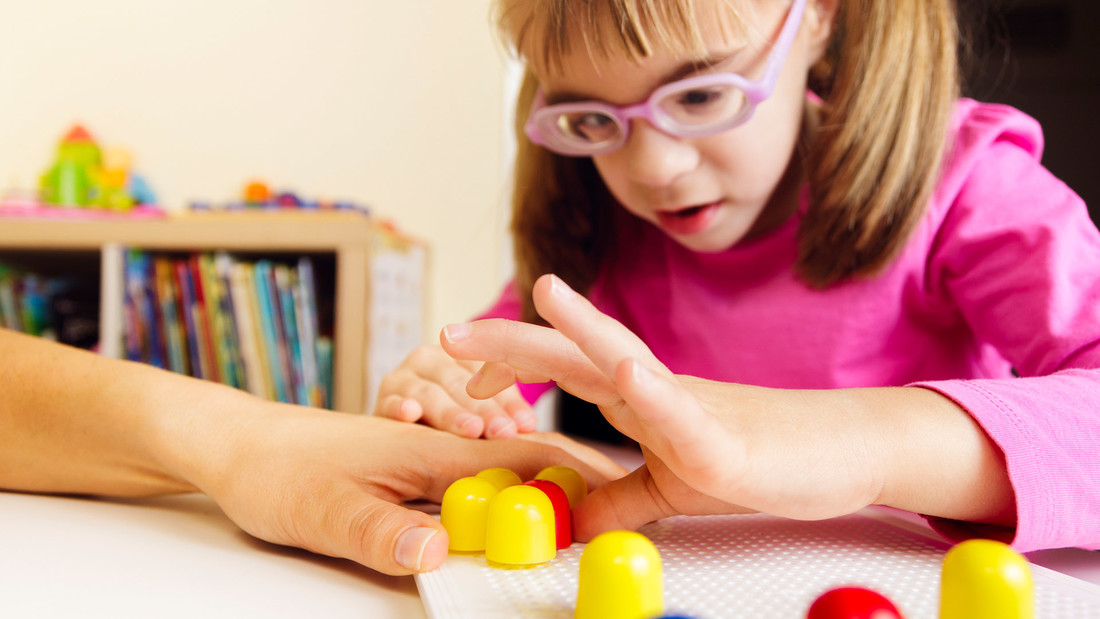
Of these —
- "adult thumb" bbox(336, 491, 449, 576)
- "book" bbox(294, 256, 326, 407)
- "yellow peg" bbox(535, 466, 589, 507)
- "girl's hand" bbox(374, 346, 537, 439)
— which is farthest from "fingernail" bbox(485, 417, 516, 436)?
"book" bbox(294, 256, 326, 407)

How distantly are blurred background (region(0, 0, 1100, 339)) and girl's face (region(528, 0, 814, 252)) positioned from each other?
1260 mm

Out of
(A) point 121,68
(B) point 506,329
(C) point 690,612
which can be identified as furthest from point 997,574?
(A) point 121,68

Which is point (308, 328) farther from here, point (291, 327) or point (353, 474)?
point (353, 474)

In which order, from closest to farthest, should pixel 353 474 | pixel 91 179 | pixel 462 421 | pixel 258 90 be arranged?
pixel 353 474 < pixel 462 421 < pixel 91 179 < pixel 258 90

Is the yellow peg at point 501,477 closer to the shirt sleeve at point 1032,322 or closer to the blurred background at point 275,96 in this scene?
the shirt sleeve at point 1032,322

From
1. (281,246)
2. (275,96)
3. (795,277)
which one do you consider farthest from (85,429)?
(275,96)

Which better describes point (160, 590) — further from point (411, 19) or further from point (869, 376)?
point (411, 19)

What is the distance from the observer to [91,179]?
1.92 m

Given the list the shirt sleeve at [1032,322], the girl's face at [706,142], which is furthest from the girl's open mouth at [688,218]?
the shirt sleeve at [1032,322]

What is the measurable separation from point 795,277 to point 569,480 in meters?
0.50

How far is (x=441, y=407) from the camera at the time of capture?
713 millimetres

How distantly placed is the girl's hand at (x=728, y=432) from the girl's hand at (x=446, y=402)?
0.56ft

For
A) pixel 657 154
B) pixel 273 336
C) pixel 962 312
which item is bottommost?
pixel 273 336

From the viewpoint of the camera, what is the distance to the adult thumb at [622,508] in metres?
0.49
